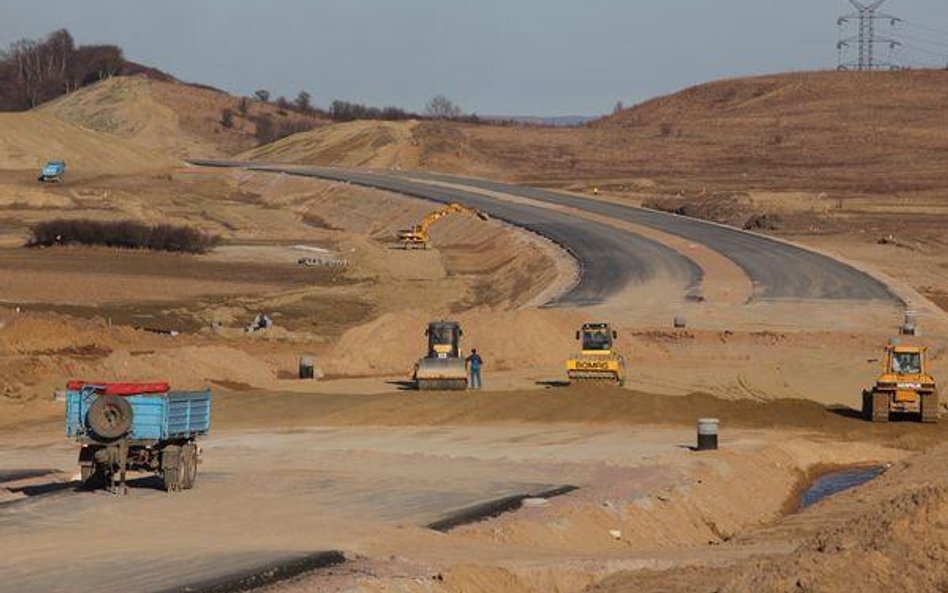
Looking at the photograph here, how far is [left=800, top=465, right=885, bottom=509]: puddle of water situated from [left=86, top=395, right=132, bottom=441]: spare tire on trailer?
1440cm

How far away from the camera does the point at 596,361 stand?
54.3m

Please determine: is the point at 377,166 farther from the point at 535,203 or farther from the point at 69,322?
the point at 69,322

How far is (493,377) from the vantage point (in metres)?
59.4

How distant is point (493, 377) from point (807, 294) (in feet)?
87.1

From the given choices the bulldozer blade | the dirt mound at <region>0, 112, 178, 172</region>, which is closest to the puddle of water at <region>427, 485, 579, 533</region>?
the bulldozer blade

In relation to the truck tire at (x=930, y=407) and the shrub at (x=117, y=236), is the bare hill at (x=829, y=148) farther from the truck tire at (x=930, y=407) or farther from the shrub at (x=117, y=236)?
the truck tire at (x=930, y=407)

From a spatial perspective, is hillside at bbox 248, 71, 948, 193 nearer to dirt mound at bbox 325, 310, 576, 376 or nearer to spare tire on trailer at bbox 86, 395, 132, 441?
dirt mound at bbox 325, 310, 576, 376

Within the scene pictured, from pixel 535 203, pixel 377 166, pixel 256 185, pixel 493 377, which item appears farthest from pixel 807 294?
pixel 377 166

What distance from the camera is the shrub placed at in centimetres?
10544

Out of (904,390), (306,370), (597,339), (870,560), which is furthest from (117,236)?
(870,560)

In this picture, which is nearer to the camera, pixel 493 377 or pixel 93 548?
pixel 93 548

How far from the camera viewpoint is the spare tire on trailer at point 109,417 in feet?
103

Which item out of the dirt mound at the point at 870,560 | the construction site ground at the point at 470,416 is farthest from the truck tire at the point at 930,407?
the dirt mound at the point at 870,560

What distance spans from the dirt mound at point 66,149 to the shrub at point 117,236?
2069 inches
